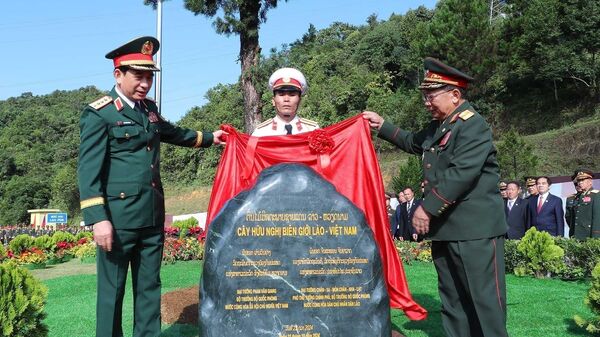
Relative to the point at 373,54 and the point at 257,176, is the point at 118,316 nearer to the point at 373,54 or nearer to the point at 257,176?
the point at 257,176

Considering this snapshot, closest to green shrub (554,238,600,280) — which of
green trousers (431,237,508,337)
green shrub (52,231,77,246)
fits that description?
green trousers (431,237,508,337)

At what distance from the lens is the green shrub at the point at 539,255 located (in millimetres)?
8734

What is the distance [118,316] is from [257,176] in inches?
57.0

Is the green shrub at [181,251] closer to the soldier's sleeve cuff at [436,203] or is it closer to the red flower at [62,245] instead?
the red flower at [62,245]

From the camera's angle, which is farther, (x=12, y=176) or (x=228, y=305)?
(x=12, y=176)

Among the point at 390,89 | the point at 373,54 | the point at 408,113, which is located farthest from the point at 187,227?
the point at 373,54

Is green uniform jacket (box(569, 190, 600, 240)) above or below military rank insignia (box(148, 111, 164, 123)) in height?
below

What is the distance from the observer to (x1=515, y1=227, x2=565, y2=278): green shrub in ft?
28.7

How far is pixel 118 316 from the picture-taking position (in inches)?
155

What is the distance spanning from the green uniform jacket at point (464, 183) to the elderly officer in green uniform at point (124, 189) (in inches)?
80.0

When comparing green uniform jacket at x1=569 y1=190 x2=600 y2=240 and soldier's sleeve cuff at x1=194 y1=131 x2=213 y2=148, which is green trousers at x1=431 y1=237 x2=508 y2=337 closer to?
soldier's sleeve cuff at x1=194 y1=131 x2=213 y2=148

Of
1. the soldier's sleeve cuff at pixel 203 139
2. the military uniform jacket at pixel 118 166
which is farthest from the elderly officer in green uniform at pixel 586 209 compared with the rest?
the military uniform jacket at pixel 118 166

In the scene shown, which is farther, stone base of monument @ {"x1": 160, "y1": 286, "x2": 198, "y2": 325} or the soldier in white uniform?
stone base of monument @ {"x1": 160, "y1": 286, "x2": 198, "y2": 325}

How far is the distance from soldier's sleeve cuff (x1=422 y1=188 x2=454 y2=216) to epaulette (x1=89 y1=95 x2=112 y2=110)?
Answer: 2.40 metres
